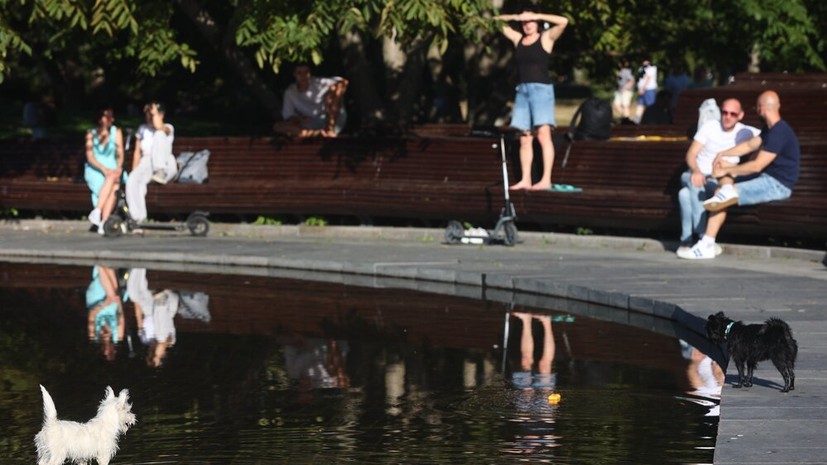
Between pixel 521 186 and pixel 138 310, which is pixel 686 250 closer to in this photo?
pixel 521 186

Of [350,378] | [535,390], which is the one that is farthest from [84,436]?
[535,390]

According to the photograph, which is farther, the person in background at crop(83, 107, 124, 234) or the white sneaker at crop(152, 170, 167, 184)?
the white sneaker at crop(152, 170, 167, 184)

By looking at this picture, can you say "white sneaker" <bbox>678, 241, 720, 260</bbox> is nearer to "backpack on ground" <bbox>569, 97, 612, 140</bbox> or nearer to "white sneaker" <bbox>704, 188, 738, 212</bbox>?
"white sneaker" <bbox>704, 188, 738, 212</bbox>

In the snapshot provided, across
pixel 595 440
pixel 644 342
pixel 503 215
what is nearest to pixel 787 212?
pixel 503 215

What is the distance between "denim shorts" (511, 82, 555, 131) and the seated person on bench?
191 inches

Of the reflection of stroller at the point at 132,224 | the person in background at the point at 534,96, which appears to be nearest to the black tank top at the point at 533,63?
the person in background at the point at 534,96

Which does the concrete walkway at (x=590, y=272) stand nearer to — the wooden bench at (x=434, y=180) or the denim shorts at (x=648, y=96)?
the wooden bench at (x=434, y=180)

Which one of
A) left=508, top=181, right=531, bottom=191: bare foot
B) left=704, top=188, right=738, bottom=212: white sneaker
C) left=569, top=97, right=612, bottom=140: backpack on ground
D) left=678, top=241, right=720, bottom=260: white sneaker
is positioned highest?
left=569, top=97, right=612, bottom=140: backpack on ground

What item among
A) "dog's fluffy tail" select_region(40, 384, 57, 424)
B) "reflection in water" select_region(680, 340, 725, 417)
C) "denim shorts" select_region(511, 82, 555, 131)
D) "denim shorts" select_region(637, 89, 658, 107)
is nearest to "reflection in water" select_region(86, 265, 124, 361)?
"reflection in water" select_region(680, 340, 725, 417)

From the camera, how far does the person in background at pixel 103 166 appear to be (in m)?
21.3

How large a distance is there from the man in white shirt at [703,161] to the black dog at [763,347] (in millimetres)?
7408

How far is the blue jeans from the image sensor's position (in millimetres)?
17203

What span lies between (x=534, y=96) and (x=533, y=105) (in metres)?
0.11

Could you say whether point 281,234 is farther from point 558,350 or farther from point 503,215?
point 558,350
